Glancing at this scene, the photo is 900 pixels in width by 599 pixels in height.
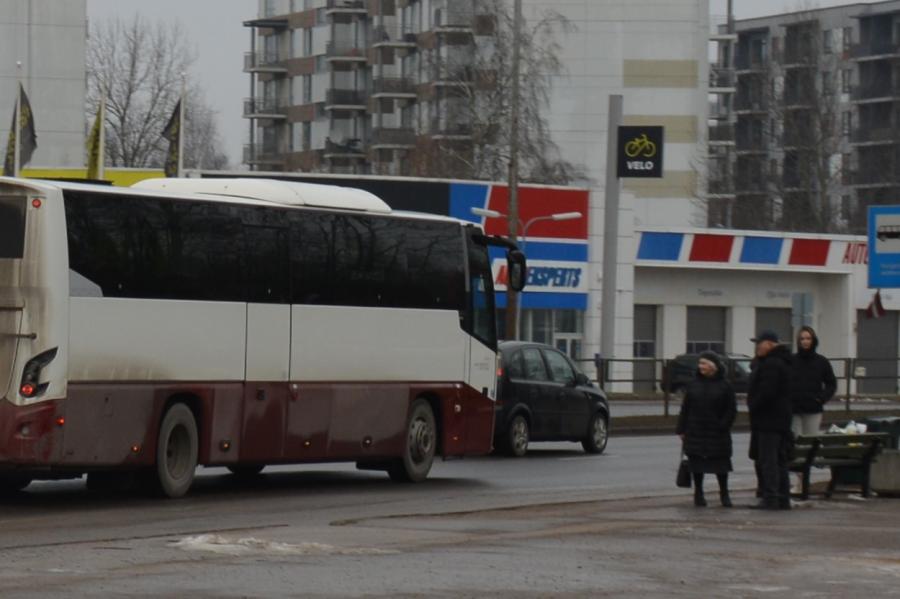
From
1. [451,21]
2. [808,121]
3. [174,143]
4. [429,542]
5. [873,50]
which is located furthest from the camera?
[873,50]

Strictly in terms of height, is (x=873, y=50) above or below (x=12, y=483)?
above

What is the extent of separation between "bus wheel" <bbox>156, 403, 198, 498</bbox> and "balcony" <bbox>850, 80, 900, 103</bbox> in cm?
11322

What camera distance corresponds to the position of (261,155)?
12169 centimetres

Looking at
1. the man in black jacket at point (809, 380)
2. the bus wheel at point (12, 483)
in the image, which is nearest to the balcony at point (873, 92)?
the man in black jacket at point (809, 380)

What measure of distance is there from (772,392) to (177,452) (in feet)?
18.5

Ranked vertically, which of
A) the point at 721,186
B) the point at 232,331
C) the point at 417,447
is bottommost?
the point at 417,447

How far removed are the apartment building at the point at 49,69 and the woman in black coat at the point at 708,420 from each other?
66.1 meters

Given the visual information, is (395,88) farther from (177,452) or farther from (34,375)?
(34,375)

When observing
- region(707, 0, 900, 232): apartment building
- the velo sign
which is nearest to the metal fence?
the velo sign

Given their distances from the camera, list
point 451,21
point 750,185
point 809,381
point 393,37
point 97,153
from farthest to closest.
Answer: point 393,37 → point 750,185 → point 451,21 → point 97,153 → point 809,381

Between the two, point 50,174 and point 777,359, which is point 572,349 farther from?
point 777,359

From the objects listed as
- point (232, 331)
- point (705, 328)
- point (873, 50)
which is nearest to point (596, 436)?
point (232, 331)

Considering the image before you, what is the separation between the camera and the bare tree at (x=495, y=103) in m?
76.3

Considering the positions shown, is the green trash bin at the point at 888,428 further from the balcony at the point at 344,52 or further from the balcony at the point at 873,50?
the balcony at the point at 873,50
